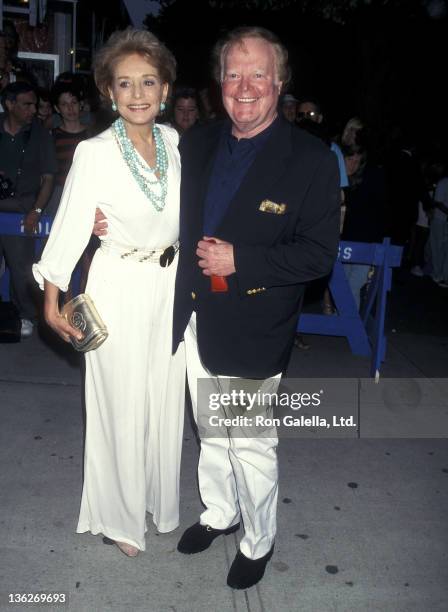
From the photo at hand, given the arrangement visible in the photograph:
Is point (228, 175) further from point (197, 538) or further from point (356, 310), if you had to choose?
point (356, 310)

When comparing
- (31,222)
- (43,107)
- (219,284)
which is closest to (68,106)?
(31,222)

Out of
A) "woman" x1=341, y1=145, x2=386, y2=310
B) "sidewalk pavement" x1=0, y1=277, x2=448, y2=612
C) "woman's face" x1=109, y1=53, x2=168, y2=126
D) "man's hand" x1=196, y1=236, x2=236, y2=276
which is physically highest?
"woman's face" x1=109, y1=53, x2=168, y2=126

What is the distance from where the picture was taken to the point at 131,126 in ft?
8.23

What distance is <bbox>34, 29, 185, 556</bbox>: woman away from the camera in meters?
2.42

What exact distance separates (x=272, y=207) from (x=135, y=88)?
0.73 m

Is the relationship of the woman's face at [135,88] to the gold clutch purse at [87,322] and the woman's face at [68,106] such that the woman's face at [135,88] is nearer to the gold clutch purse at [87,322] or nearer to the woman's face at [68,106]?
the gold clutch purse at [87,322]

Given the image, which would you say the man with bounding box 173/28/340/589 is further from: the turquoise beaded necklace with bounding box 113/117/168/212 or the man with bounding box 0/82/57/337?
the man with bounding box 0/82/57/337

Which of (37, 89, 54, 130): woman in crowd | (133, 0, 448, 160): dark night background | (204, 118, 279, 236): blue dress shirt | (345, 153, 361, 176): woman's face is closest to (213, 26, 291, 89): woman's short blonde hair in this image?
(204, 118, 279, 236): blue dress shirt

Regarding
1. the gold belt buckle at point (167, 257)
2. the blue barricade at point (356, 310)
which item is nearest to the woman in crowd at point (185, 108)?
the blue barricade at point (356, 310)

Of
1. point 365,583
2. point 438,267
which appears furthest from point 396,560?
point 438,267

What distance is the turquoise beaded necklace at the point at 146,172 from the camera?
2.45 metres

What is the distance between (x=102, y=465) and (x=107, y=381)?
1.34 feet

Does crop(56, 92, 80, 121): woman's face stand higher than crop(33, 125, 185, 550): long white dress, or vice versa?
crop(56, 92, 80, 121): woman's face

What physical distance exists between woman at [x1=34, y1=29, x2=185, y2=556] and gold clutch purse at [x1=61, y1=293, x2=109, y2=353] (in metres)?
0.04
